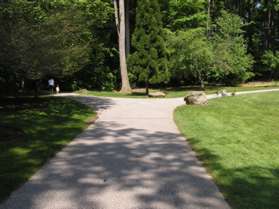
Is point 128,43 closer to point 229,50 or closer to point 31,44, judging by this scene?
point 229,50

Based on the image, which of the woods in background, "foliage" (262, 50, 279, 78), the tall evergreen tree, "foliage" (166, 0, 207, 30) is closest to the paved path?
the woods in background

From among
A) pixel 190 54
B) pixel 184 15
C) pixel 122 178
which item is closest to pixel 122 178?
pixel 122 178

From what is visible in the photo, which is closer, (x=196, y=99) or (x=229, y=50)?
(x=196, y=99)

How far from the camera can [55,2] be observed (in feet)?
105

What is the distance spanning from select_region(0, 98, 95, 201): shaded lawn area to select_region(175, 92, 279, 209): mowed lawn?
304cm

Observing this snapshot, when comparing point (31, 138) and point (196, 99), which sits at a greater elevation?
point (196, 99)

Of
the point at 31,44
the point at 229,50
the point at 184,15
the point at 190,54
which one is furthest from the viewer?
the point at 184,15

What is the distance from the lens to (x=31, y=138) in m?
10.0

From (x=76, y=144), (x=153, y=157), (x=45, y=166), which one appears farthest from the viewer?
(x=76, y=144)

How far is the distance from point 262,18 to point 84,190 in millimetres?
46754

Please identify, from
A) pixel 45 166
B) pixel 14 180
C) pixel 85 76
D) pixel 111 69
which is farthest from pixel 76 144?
pixel 111 69

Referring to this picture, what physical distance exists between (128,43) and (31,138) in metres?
27.4

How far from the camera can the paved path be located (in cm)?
518

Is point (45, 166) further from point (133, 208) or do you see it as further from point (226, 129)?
point (226, 129)
